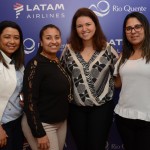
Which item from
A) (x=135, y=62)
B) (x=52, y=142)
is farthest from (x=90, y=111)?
→ (x=135, y=62)

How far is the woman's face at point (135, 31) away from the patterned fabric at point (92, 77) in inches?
11.5

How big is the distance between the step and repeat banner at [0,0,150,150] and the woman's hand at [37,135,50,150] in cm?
112

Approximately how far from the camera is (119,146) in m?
2.84

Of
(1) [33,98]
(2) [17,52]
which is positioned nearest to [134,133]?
(1) [33,98]

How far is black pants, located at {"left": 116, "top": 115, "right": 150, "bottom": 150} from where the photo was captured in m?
1.82

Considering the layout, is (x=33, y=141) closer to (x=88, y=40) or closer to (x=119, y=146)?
(x=88, y=40)

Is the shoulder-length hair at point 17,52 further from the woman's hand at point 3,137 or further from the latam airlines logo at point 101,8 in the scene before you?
the latam airlines logo at point 101,8

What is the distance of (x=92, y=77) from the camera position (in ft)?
6.84

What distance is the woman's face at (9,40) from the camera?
2.03 metres

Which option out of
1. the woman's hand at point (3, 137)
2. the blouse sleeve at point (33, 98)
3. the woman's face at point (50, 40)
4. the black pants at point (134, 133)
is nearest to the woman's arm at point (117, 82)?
the black pants at point (134, 133)

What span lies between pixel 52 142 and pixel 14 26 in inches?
38.1

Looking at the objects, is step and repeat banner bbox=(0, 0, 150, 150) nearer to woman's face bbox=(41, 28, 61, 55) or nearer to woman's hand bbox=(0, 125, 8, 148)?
woman's face bbox=(41, 28, 61, 55)

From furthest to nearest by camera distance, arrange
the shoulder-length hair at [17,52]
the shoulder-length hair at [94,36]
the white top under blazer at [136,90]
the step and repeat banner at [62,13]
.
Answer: the step and repeat banner at [62,13] < the shoulder-length hair at [94,36] < the shoulder-length hair at [17,52] < the white top under blazer at [136,90]

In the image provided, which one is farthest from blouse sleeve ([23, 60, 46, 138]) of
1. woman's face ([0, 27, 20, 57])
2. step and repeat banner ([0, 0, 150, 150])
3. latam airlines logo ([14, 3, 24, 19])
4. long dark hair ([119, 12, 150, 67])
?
latam airlines logo ([14, 3, 24, 19])
